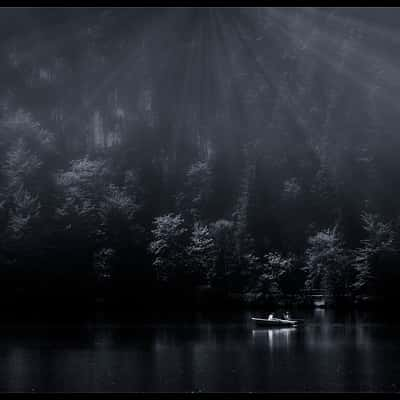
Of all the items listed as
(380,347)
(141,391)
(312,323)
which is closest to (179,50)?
(312,323)

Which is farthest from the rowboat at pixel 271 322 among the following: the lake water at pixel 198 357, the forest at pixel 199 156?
the forest at pixel 199 156

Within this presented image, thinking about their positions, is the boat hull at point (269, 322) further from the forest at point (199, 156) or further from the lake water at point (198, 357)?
the forest at point (199, 156)

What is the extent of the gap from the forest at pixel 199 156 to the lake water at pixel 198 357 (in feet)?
80.3

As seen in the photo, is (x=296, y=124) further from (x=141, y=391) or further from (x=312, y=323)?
(x=141, y=391)

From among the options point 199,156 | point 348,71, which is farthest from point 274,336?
point 348,71

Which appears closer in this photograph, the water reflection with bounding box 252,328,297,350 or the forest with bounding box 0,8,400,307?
the water reflection with bounding box 252,328,297,350

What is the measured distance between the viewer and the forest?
294 feet

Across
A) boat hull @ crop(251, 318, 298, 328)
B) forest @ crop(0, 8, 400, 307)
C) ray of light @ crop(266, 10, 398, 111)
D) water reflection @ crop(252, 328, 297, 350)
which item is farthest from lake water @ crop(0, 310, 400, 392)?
ray of light @ crop(266, 10, 398, 111)

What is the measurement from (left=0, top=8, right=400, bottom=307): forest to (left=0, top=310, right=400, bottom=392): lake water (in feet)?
80.3

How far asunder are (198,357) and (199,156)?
83.0 meters

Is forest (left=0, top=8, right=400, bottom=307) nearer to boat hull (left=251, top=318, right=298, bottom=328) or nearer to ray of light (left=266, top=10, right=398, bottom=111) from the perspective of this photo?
ray of light (left=266, top=10, right=398, bottom=111)

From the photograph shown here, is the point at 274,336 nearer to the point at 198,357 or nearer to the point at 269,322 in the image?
the point at 269,322

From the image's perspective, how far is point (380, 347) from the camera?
46.5 m

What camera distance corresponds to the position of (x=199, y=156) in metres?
124
